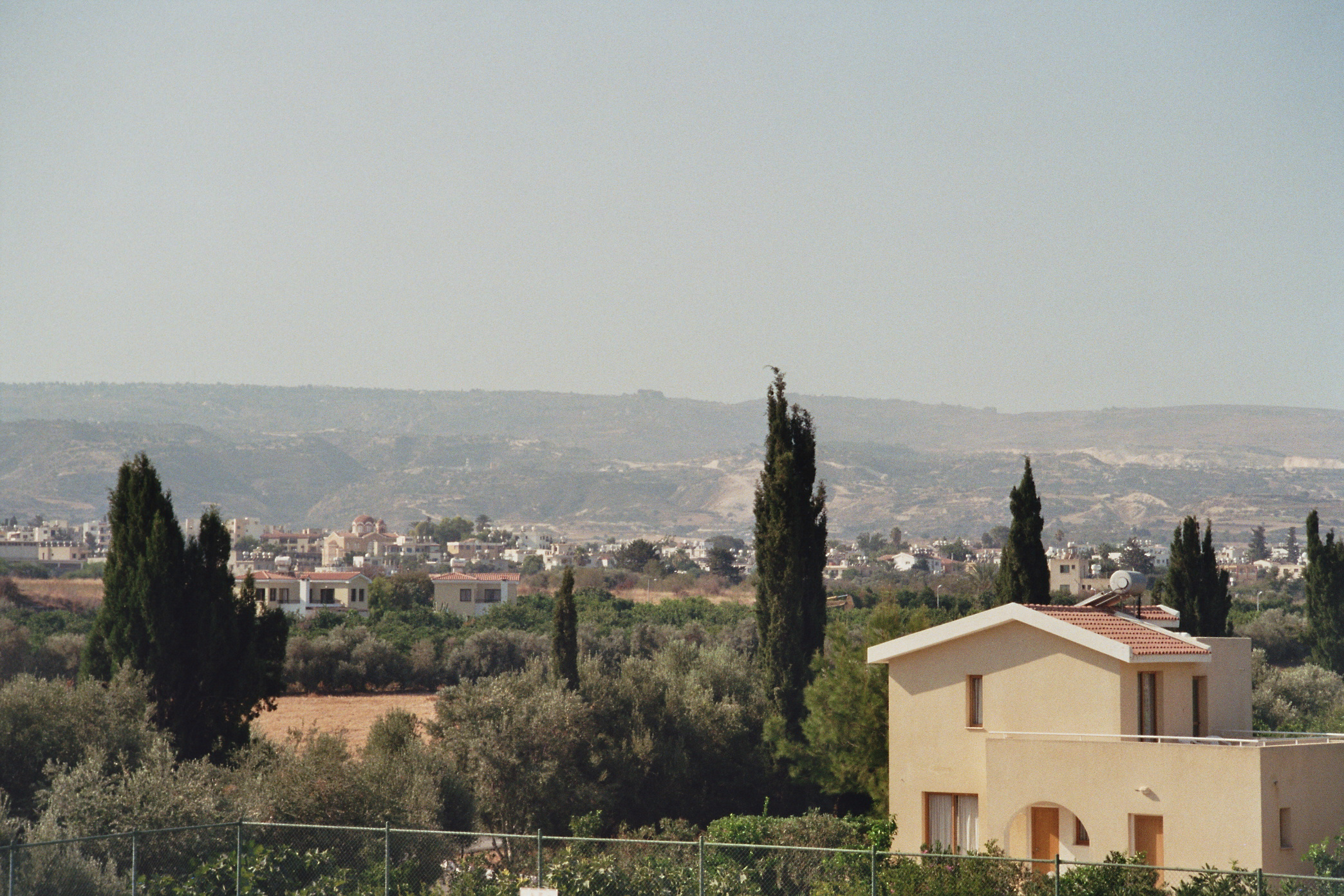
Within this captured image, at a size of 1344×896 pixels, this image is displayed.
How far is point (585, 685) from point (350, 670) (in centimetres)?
2400

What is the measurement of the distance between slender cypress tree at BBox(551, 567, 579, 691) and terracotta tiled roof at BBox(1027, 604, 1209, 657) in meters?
11.2

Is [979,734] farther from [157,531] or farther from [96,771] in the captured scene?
[157,531]

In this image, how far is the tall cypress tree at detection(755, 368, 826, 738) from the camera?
27656mm

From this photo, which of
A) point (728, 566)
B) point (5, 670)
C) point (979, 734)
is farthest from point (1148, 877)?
point (728, 566)

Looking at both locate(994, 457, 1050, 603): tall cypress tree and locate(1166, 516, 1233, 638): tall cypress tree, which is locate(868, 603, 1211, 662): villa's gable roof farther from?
locate(1166, 516, 1233, 638): tall cypress tree

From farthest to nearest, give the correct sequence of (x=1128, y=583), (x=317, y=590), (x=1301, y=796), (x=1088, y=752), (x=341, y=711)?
(x=317, y=590) < (x=341, y=711) < (x=1128, y=583) < (x=1088, y=752) < (x=1301, y=796)

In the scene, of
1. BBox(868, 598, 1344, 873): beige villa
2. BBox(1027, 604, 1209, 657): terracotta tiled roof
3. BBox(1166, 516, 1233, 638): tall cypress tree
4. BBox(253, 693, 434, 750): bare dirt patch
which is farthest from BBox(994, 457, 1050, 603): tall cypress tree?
BBox(253, 693, 434, 750): bare dirt patch

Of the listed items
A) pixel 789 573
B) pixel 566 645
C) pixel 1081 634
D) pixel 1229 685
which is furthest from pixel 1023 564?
pixel 566 645

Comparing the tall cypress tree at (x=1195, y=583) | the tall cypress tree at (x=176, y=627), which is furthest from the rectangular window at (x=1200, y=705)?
the tall cypress tree at (x=176, y=627)

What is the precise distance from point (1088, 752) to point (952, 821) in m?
2.62

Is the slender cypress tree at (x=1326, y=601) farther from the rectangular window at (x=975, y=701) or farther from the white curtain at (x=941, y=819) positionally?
the white curtain at (x=941, y=819)

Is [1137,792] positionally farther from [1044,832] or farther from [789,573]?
[789,573]

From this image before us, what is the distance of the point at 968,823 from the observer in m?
20.3

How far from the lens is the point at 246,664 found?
79.8 feet
